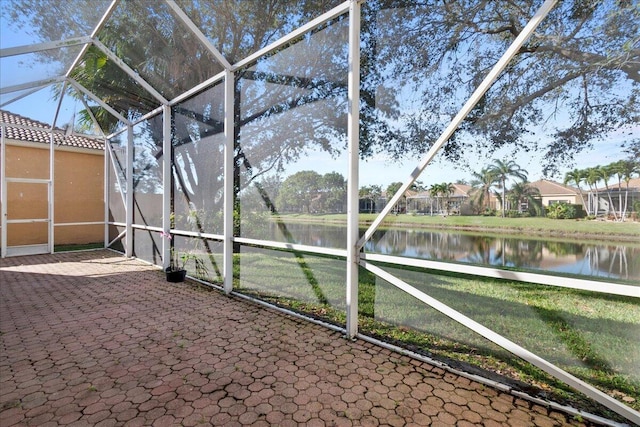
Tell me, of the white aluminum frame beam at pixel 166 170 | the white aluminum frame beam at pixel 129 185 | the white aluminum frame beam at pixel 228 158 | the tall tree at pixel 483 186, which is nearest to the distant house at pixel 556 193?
the tall tree at pixel 483 186

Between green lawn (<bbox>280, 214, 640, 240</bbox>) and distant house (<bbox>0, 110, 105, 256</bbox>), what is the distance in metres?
9.53

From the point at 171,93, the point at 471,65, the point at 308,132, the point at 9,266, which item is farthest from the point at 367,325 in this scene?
the point at 9,266

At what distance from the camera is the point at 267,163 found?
4.13m

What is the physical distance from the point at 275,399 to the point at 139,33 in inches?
197

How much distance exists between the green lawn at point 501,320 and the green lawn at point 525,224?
451 millimetres

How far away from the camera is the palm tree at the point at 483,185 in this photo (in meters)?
2.32

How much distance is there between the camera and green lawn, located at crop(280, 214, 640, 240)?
191 centimetres

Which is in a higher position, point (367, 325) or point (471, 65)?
point (471, 65)

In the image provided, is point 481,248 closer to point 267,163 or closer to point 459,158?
point 459,158

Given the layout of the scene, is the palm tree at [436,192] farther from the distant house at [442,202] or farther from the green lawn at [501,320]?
the green lawn at [501,320]

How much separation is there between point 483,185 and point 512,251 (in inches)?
20.9

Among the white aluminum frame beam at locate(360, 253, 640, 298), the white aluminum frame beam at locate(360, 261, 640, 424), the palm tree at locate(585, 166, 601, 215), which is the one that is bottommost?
the white aluminum frame beam at locate(360, 261, 640, 424)

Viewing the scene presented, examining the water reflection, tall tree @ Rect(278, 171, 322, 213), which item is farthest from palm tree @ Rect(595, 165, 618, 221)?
tall tree @ Rect(278, 171, 322, 213)

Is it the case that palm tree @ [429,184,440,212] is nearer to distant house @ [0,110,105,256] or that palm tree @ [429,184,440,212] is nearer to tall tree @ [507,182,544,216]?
tall tree @ [507,182,544,216]
